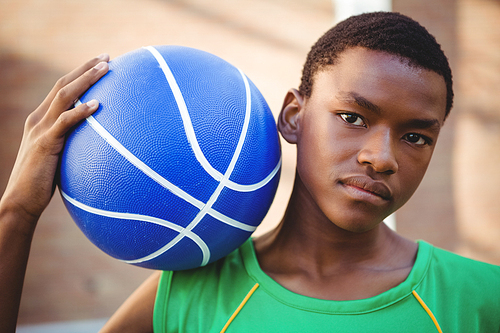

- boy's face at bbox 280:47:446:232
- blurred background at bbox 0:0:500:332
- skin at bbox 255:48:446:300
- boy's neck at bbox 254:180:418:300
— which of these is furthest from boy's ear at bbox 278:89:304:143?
blurred background at bbox 0:0:500:332

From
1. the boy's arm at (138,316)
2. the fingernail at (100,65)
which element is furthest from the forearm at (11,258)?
the fingernail at (100,65)

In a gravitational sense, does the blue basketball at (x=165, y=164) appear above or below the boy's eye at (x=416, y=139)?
below

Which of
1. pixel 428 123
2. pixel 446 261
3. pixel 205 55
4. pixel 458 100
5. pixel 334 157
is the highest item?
pixel 458 100

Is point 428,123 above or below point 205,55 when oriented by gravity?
above

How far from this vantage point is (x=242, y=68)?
4.98 meters

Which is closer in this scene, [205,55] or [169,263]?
[169,263]

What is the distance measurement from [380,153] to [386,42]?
385 mm

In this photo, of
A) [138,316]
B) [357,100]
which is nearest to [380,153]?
[357,100]

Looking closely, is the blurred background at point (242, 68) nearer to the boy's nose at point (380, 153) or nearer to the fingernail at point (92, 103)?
the boy's nose at point (380, 153)

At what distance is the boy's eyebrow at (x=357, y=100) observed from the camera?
3.82ft

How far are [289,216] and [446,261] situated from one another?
0.62 meters

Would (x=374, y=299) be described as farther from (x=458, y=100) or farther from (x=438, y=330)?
(x=458, y=100)

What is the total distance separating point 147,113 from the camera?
1.14m

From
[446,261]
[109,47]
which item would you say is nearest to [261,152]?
[446,261]
